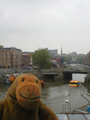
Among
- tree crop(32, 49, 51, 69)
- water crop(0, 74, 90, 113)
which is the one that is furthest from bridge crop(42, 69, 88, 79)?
water crop(0, 74, 90, 113)

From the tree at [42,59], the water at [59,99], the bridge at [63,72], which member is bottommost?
the water at [59,99]

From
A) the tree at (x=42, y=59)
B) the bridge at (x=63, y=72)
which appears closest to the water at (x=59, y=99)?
the bridge at (x=63, y=72)

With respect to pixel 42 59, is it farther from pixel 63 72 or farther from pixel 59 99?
pixel 59 99

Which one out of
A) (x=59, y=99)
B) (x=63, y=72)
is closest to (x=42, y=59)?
(x=63, y=72)

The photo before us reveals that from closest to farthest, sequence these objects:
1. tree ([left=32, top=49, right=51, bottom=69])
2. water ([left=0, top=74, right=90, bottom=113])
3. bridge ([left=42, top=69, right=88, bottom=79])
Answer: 1. water ([left=0, top=74, right=90, bottom=113])
2. bridge ([left=42, top=69, right=88, bottom=79])
3. tree ([left=32, top=49, right=51, bottom=69])

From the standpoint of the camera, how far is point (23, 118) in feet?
9.76

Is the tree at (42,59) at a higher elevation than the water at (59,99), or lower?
higher

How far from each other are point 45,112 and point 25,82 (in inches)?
39.4

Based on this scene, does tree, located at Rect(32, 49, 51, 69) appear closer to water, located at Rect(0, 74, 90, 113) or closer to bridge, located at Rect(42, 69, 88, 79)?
bridge, located at Rect(42, 69, 88, 79)

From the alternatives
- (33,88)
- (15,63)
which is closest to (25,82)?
(33,88)

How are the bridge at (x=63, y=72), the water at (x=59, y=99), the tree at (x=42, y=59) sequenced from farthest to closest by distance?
the tree at (x=42, y=59) < the bridge at (x=63, y=72) < the water at (x=59, y=99)

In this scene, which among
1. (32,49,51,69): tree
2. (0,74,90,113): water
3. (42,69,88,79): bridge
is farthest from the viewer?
(32,49,51,69): tree

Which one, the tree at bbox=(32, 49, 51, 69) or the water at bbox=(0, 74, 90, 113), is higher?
the tree at bbox=(32, 49, 51, 69)

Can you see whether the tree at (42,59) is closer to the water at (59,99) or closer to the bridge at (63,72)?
the bridge at (63,72)
